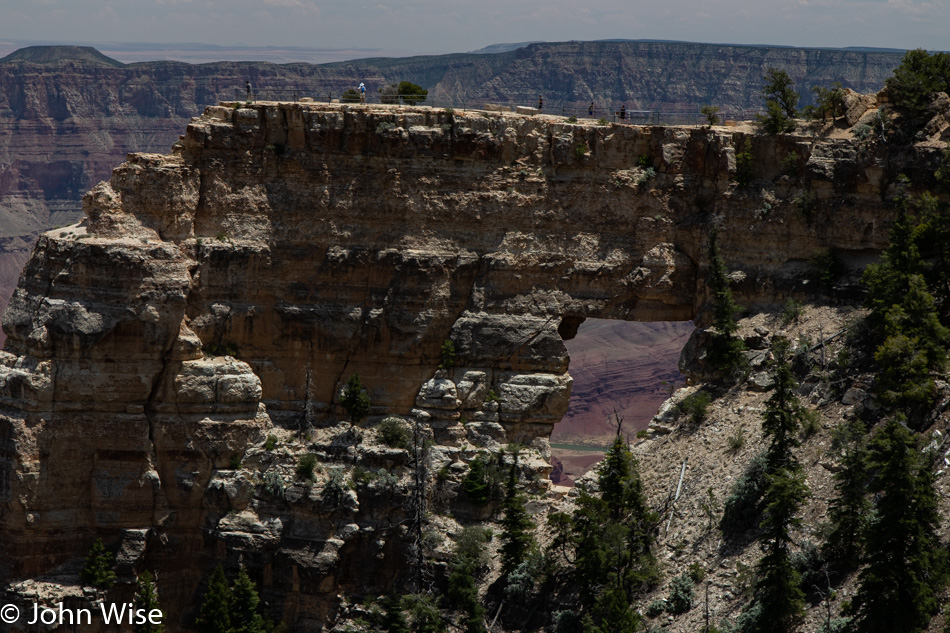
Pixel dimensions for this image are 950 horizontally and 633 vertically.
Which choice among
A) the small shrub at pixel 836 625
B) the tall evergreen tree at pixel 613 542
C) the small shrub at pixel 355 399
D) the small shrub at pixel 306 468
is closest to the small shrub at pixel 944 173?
the tall evergreen tree at pixel 613 542

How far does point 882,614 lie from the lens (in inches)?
1433

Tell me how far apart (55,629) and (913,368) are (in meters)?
37.3

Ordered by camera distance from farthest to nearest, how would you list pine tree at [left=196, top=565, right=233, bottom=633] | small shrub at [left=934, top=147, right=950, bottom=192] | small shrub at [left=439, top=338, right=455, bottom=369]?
small shrub at [left=439, top=338, right=455, bottom=369], small shrub at [left=934, top=147, right=950, bottom=192], pine tree at [left=196, top=565, right=233, bottom=633]

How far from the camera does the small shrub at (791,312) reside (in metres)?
53.6

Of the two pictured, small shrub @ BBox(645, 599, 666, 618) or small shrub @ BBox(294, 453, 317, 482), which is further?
small shrub @ BBox(294, 453, 317, 482)

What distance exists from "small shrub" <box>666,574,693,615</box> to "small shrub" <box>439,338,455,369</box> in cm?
1551

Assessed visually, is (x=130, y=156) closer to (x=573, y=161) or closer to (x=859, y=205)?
(x=573, y=161)

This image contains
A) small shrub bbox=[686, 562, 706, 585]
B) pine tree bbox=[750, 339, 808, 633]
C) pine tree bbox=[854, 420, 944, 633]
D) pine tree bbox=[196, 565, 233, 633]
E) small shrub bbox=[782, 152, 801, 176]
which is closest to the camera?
pine tree bbox=[854, 420, 944, 633]

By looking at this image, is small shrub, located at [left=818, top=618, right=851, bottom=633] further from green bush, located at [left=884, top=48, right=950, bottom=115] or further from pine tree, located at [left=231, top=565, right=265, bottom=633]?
green bush, located at [left=884, top=48, right=950, bottom=115]

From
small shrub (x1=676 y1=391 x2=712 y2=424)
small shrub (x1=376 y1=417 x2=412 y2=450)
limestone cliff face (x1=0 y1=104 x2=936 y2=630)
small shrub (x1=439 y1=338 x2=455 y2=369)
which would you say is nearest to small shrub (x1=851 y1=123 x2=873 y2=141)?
limestone cliff face (x1=0 y1=104 x2=936 y2=630)

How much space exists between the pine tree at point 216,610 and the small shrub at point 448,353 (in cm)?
1389

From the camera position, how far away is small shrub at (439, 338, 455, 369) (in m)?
55.0

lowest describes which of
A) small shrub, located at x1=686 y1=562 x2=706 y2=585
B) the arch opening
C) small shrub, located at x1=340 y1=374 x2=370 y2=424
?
the arch opening

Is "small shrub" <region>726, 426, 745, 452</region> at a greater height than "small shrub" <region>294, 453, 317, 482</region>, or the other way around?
"small shrub" <region>726, 426, 745, 452</region>
